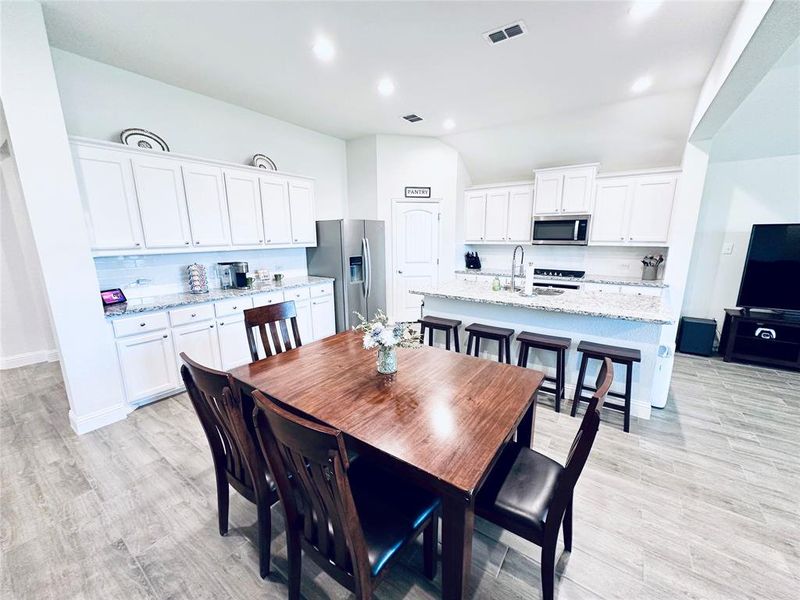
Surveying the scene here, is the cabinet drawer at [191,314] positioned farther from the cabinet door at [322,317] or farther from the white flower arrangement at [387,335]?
the white flower arrangement at [387,335]

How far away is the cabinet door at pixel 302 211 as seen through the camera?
4262mm

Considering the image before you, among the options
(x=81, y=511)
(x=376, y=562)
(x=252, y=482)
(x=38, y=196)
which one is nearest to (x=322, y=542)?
(x=376, y=562)

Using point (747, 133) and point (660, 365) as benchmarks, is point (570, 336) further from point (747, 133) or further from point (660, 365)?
point (747, 133)

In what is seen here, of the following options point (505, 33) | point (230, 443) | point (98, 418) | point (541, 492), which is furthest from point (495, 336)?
point (98, 418)

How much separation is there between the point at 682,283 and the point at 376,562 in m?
3.67

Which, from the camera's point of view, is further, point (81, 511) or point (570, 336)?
point (570, 336)

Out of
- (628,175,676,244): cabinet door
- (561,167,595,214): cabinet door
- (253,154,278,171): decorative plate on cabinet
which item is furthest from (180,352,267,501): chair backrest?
(628,175,676,244): cabinet door

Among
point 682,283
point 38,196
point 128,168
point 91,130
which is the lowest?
point 682,283

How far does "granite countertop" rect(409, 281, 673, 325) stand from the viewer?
2.48 m

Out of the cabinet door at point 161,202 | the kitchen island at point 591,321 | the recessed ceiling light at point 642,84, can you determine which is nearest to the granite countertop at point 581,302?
the kitchen island at point 591,321

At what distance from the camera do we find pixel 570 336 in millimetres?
2955

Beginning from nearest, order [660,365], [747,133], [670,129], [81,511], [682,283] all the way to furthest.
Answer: [81,511], [660,365], [682,283], [747,133], [670,129]

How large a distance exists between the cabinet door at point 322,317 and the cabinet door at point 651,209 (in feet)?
14.3

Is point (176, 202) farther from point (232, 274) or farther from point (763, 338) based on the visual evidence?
point (763, 338)
